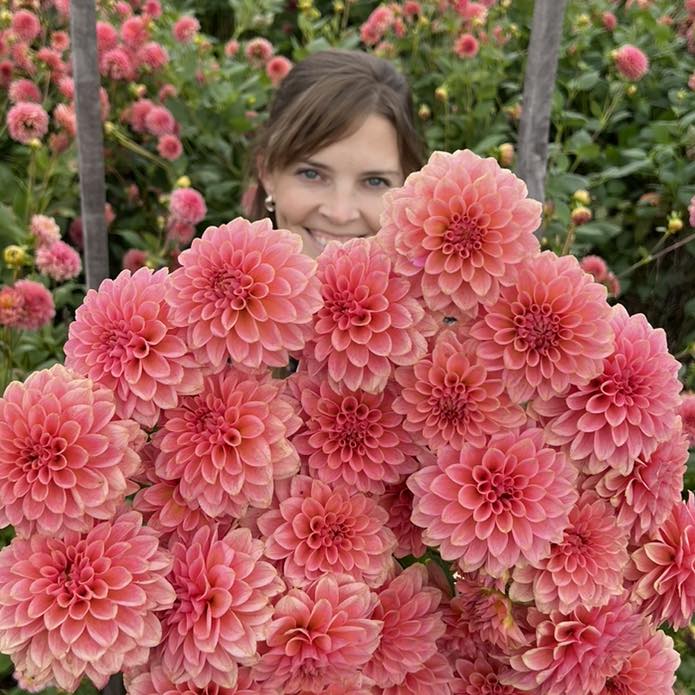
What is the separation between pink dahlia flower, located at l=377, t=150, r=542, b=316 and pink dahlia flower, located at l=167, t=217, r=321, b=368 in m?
0.08

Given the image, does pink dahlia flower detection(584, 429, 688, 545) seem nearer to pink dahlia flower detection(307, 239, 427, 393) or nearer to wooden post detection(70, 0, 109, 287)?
pink dahlia flower detection(307, 239, 427, 393)

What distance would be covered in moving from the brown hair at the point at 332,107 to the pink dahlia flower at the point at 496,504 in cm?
86

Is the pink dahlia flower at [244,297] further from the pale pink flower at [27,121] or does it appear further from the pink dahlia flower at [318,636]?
the pale pink flower at [27,121]

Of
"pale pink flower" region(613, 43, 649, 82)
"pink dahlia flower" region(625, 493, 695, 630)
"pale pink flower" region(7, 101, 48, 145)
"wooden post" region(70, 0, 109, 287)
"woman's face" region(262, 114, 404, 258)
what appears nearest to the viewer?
"pink dahlia flower" region(625, 493, 695, 630)

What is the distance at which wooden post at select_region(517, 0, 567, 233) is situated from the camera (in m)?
1.24

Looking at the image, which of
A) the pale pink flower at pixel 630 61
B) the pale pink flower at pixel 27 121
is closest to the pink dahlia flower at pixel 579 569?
the pale pink flower at pixel 27 121

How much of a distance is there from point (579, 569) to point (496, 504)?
0.09 m

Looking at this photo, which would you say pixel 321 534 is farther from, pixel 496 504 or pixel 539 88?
pixel 539 88

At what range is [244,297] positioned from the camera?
24.7 inches

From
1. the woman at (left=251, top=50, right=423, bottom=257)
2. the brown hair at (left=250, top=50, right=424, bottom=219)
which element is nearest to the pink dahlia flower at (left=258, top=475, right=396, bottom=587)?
the woman at (left=251, top=50, right=423, bottom=257)

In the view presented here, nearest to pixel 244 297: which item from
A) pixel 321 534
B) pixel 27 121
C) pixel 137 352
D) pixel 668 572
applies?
pixel 137 352

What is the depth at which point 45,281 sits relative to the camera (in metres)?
1.66

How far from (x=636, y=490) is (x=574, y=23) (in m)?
1.98

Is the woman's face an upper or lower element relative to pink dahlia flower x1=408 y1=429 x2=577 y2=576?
lower
